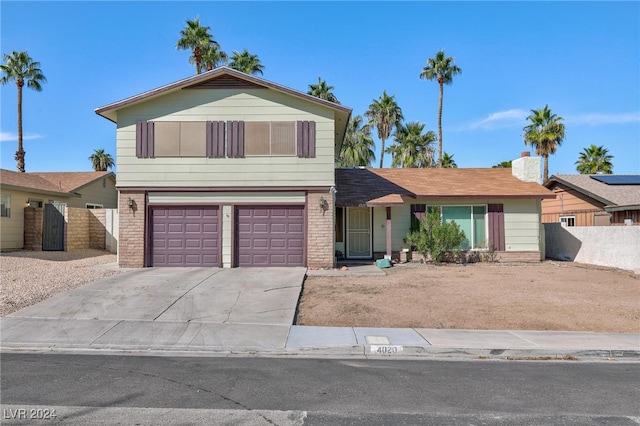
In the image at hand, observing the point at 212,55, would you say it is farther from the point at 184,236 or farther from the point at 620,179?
the point at 620,179

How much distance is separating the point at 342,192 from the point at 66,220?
501 inches

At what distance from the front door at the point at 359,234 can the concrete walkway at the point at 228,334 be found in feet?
23.7

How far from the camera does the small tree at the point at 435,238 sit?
16.8 m

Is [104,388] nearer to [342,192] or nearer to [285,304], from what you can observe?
[285,304]

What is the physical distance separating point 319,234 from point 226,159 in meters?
4.32

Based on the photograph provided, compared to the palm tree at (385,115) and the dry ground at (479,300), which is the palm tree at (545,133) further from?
the dry ground at (479,300)

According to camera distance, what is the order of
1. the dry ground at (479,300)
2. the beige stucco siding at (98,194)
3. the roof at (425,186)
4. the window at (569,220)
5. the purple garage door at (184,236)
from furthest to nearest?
the beige stucco siding at (98,194)
the window at (569,220)
the roof at (425,186)
the purple garage door at (184,236)
the dry ground at (479,300)

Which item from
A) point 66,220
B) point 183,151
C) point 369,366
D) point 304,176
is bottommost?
point 369,366

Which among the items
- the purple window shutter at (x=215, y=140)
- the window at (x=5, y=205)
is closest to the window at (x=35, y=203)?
the window at (x=5, y=205)

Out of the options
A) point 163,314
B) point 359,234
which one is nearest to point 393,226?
point 359,234

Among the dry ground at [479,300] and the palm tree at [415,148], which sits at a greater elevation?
the palm tree at [415,148]

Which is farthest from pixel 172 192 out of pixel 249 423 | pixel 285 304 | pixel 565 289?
pixel 565 289

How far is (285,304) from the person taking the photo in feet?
33.4

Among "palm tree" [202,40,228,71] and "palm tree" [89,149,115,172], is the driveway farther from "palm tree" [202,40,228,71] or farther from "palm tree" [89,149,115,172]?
"palm tree" [89,149,115,172]
